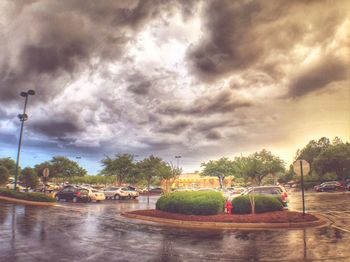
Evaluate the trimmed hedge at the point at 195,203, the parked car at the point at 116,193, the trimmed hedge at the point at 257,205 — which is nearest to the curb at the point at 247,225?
the trimmed hedge at the point at 195,203

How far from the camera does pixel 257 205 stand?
52.5 ft

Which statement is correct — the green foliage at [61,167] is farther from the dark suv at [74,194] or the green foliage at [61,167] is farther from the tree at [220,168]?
the dark suv at [74,194]

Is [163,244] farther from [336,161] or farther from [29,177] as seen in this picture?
[336,161]

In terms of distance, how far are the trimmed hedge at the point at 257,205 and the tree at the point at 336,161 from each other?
55.6 metres

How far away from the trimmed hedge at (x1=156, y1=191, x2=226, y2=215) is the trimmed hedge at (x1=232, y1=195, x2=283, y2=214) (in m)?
0.86

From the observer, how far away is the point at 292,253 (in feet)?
26.3

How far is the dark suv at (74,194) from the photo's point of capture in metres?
29.3

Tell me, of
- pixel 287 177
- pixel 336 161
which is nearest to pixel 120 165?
pixel 336 161

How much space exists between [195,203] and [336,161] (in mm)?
60259

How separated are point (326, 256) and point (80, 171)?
3064 inches

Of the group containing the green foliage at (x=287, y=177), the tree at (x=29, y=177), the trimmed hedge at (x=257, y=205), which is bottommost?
the trimmed hedge at (x=257, y=205)

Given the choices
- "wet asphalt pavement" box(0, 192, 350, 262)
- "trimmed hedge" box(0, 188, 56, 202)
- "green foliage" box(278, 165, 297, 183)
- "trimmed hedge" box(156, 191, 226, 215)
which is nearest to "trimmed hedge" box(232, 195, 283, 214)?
"trimmed hedge" box(156, 191, 226, 215)

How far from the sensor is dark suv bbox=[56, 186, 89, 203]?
29280mm

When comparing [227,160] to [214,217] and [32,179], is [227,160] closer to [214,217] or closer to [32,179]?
[32,179]
